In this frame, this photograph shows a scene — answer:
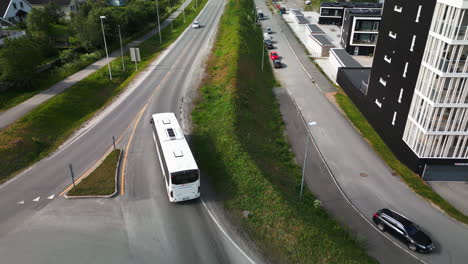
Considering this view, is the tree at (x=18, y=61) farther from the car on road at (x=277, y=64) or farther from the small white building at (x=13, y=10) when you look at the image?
the small white building at (x=13, y=10)

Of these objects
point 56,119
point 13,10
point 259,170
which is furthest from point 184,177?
point 13,10

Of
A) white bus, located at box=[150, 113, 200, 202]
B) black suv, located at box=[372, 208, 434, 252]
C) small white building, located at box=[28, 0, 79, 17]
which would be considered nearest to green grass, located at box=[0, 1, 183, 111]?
small white building, located at box=[28, 0, 79, 17]

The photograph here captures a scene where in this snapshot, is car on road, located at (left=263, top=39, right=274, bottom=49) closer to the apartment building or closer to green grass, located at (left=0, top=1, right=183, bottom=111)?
green grass, located at (left=0, top=1, right=183, bottom=111)

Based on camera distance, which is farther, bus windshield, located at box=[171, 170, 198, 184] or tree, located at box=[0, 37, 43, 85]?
tree, located at box=[0, 37, 43, 85]

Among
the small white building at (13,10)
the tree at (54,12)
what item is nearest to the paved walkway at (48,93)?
the tree at (54,12)

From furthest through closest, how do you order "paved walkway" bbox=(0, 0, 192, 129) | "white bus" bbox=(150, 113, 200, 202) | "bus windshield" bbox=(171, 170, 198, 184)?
"paved walkway" bbox=(0, 0, 192, 129) → "white bus" bbox=(150, 113, 200, 202) → "bus windshield" bbox=(171, 170, 198, 184)

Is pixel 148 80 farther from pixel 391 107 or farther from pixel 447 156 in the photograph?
pixel 447 156
